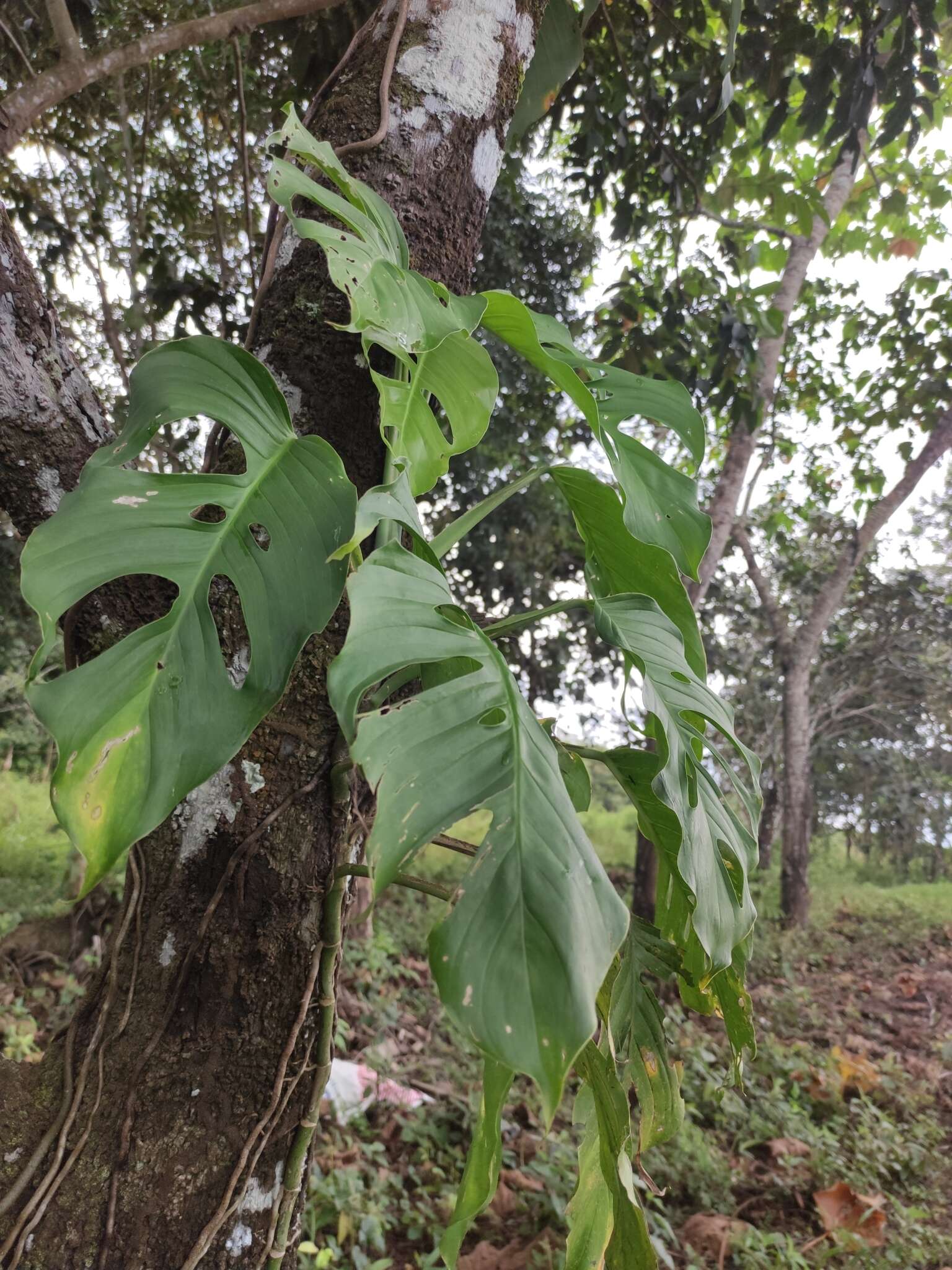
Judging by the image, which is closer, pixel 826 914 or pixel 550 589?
pixel 550 589

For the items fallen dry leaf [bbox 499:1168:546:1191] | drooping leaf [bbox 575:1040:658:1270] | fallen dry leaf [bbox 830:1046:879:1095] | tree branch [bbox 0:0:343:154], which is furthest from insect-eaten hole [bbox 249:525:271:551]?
fallen dry leaf [bbox 830:1046:879:1095]

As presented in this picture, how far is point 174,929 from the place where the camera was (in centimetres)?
75

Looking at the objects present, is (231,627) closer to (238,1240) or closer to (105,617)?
(105,617)

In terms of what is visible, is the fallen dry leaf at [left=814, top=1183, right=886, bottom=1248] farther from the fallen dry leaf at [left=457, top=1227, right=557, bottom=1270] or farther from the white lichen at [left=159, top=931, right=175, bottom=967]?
the white lichen at [left=159, top=931, right=175, bottom=967]

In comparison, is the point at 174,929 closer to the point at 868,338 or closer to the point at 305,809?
the point at 305,809

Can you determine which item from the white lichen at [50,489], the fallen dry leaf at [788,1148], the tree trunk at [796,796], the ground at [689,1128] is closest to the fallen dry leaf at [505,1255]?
the ground at [689,1128]

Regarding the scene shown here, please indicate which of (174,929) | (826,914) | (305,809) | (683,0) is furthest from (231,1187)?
(826,914)

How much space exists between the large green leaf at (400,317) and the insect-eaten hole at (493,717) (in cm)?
24

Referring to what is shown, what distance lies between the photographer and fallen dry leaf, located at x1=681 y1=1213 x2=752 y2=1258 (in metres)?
1.77

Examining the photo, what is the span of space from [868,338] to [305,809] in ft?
14.8

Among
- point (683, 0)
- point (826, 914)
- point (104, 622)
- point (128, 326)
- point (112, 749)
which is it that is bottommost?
point (112, 749)

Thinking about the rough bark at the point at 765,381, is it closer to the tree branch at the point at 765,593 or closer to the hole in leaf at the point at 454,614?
the tree branch at the point at 765,593

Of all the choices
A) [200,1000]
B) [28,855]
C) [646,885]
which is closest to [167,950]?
[200,1000]

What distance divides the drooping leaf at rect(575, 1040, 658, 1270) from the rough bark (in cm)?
232
